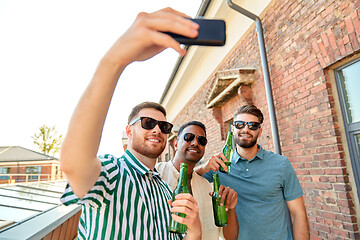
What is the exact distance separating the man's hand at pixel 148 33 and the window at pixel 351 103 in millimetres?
2893

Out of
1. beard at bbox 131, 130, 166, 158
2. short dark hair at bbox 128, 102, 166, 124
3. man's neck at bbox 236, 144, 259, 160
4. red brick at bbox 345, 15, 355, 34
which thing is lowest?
man's neck at bbox 236, 144, 259, 160

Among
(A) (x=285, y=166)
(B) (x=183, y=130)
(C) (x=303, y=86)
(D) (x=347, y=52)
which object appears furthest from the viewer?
(C) (x=303, y=86)

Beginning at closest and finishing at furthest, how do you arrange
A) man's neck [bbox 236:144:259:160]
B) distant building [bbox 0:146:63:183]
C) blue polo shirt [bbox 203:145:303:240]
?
blue polo shirt [bbox 203:145:303:240]
man's neck [bbox 236:144:259:160]
distant building [bbox 0:146:63:183]

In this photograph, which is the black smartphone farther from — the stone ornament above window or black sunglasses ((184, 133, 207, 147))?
the stone ornament above window

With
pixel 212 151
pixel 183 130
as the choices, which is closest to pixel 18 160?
pixel 212 151

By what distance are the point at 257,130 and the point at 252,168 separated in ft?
1.39

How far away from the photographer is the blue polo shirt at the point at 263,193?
1980 mm

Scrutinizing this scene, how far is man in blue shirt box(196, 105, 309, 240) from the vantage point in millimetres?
1980

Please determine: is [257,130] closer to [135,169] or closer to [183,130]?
[183,130]

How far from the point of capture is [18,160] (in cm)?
3891

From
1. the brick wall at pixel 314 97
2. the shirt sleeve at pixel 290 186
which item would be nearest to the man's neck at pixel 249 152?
the shirt sleeve at pixel 290 186

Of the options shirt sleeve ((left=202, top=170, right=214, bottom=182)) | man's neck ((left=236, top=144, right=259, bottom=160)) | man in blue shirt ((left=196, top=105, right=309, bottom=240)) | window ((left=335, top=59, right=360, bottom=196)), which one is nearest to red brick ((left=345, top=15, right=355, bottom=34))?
window ((left=335, top=59, right=360, bottom=196))

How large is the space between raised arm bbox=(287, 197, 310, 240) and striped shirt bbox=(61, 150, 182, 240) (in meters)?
1.42

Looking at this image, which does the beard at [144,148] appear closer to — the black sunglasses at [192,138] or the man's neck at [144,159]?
the man's neck at [144,159]
